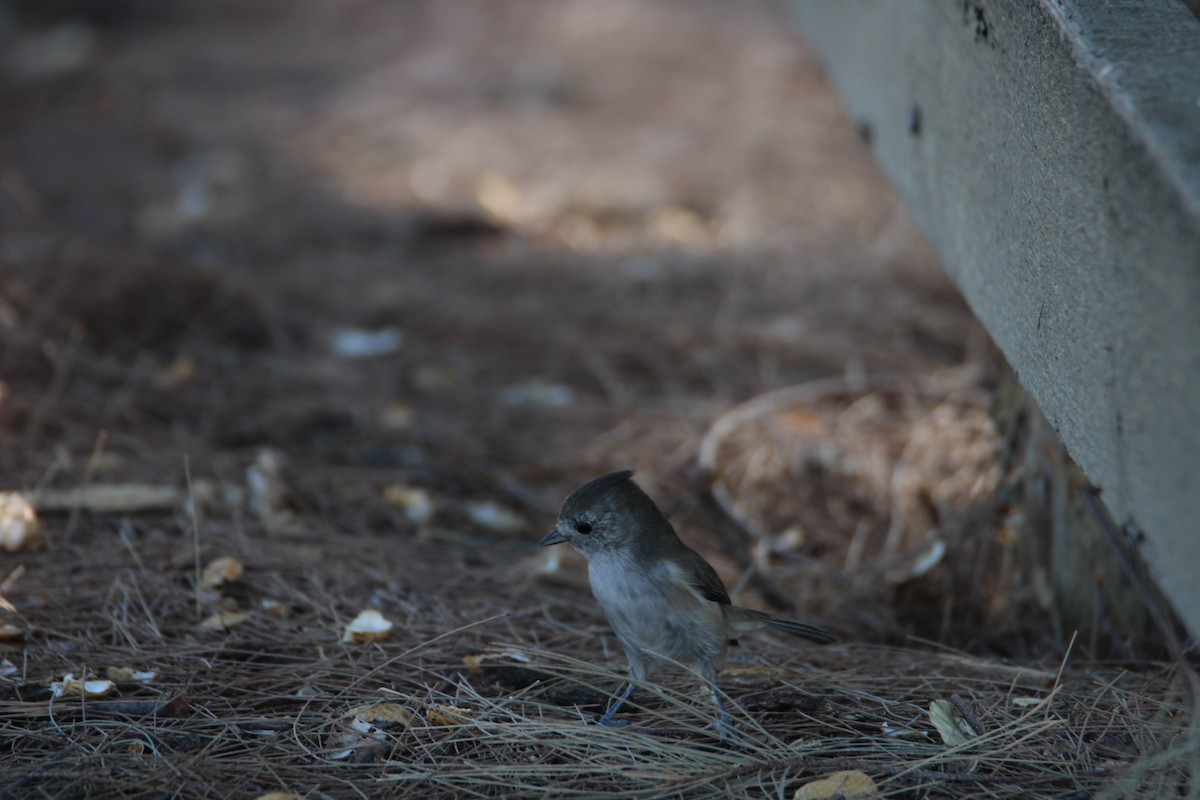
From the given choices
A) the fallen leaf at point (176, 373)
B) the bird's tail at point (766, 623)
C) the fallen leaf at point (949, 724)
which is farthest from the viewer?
the fallen leaf at point (176, 373)

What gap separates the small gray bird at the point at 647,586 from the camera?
8.16 ft

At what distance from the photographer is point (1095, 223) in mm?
1808

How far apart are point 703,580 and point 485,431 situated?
5.55 feet

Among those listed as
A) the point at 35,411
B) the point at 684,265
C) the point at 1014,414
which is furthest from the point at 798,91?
the point at 35,411

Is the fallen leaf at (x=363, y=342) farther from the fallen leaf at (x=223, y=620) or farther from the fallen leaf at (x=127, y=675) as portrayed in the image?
the fallen leaf at (x=127, y=675)

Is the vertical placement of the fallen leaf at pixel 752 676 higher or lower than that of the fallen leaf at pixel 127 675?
lower

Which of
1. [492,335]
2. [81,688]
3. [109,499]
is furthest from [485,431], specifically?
[81,688]

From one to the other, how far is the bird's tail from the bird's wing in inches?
1.5

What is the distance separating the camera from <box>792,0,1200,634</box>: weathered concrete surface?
1577 mm

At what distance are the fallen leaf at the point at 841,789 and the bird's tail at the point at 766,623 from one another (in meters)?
0.60

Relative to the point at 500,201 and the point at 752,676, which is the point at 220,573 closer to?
the point at 752,676

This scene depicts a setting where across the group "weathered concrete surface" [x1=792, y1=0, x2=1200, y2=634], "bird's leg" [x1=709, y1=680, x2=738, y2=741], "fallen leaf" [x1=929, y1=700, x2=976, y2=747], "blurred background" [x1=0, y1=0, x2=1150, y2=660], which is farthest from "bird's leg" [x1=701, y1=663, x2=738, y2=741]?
"weathered concrete surface" [x1=792, y1=0, x2=1200, y2=634]

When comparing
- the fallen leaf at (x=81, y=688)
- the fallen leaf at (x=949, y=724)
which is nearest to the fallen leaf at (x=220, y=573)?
the fallen leaf at (x=81, y=688)

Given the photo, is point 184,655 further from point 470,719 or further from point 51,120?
point 51,120
